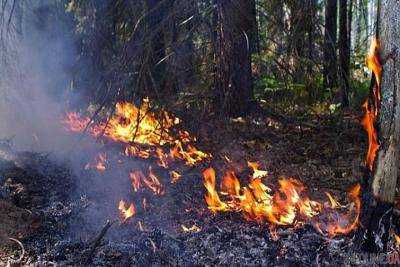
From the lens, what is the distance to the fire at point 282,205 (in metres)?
4.38

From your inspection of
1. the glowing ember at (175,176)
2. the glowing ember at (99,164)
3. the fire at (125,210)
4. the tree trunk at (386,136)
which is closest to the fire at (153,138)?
the glowing ember at (175,176)

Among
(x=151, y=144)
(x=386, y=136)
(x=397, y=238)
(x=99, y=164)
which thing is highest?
(x=386, y=136)

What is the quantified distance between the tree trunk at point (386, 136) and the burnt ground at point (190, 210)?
25 centimetres

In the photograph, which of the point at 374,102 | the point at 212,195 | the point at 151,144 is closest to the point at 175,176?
the point at 212,195

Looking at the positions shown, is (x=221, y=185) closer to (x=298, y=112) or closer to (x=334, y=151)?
(x=334, y=151)

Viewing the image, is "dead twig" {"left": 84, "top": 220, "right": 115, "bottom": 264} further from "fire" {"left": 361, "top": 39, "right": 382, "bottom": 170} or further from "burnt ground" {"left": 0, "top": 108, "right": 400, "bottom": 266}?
"fire" {"left": 361, "top": 39, "right": 382, "bottom": 170}

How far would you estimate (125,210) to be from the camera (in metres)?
4.93

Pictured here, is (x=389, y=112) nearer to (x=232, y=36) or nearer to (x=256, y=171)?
(x=232, y=36)

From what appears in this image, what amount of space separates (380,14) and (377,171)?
1363 millimetres

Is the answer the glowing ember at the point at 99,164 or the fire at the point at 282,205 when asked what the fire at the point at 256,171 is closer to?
the fire at the point at 282,205

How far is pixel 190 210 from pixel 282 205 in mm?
1003

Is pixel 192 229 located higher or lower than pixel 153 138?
lower

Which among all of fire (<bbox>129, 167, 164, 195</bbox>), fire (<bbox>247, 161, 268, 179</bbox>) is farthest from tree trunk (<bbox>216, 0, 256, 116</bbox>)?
fire (<bbox>129, 167, 164, 195</bbox>)

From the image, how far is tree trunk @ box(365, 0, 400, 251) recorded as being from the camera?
3678 millimetres
